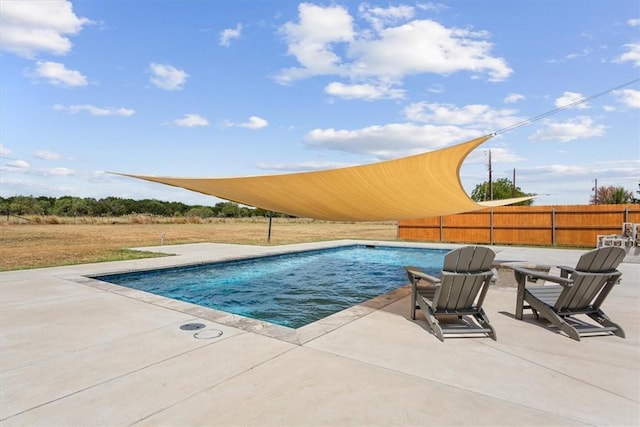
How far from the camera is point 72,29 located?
321 inches

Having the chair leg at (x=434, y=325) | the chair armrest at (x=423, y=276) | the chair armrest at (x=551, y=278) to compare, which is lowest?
the chair leg at (x=434, y=325)

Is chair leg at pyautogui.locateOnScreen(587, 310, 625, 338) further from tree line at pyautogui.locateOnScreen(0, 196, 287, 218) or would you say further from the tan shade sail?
tree line at pyautogui.locateOnScreen(0, 196, 287, 218)

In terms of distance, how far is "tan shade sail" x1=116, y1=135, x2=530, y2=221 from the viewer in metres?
→ 3.99

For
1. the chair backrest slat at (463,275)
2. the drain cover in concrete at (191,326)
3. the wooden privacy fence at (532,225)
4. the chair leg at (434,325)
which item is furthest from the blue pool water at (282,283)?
the wooden privacy fence at (532,225)

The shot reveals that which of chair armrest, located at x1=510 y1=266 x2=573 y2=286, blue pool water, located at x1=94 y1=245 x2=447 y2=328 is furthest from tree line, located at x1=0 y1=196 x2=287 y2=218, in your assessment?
chair armrest, located at x1=510 y1=266 x2=573 y2=286

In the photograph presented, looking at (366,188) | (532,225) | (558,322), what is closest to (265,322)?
(366,188)

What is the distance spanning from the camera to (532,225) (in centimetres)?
1388

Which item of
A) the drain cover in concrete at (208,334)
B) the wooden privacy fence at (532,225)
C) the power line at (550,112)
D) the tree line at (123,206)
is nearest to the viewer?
the drain cover in concrete at (208,334)

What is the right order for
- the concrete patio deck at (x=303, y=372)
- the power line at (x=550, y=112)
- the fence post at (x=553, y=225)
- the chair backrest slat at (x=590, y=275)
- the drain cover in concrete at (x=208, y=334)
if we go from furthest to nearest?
the fence post at (x=553, y=225), the power line at (x=550, y=112), the chair backrest slat at (x=590, y=275), the drain cover in concrete at (x=208, y=334), the concrete patio deck at (x=303, y=372)

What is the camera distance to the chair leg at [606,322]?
325 cm

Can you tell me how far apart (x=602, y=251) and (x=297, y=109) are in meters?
10.2

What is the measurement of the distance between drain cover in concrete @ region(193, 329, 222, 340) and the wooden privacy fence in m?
13.4

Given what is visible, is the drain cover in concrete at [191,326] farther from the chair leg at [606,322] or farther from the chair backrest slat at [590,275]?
the chair leg at [606,322]

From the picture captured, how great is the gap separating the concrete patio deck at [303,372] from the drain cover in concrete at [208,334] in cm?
3
